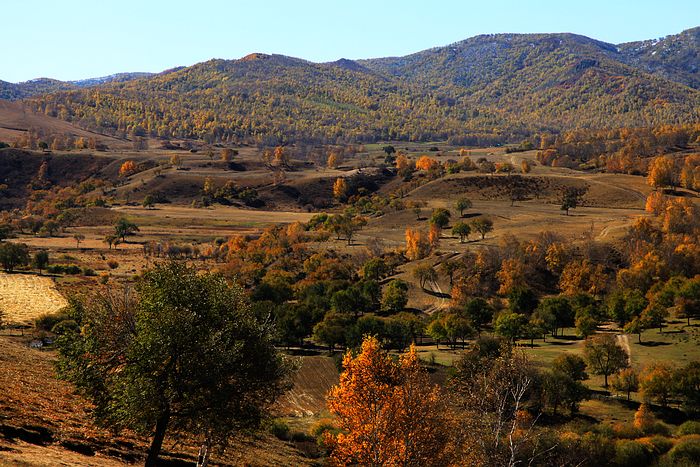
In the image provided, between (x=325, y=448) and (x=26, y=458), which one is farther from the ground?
(x=26, y=458)

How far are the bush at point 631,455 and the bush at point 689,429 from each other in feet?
28.6

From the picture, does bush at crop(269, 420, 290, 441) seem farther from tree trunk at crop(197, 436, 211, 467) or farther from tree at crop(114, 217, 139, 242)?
tree at crop(114, 217, 139, 242)

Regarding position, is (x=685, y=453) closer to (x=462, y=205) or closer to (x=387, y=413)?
(x=387, y=413)

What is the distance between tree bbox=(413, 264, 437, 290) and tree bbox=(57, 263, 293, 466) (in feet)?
308

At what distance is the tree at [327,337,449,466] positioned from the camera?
35250mm

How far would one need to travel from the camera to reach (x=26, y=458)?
27.8 metres

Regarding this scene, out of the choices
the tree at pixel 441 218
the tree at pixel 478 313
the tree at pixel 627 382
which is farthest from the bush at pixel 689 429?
the tree at pixel 441 218

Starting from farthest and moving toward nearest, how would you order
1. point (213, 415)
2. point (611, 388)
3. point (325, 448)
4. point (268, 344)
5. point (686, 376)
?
point (611, 388) → point (686, 376) → point (325, 448) → point (268, 344) → point (213, 415)

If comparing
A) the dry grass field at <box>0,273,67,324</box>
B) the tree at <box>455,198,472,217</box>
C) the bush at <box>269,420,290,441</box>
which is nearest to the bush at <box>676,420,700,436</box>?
the bush at <box>269,420,290,441</box>

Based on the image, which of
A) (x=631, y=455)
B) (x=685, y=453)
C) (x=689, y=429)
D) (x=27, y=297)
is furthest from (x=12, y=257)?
(x=685, y=453)

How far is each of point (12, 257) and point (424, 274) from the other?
82691 millimetres

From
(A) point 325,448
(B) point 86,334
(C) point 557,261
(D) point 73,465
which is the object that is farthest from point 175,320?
(C) point 557,261

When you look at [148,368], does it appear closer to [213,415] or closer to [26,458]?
[213,415]

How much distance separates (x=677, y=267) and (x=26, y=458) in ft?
393
